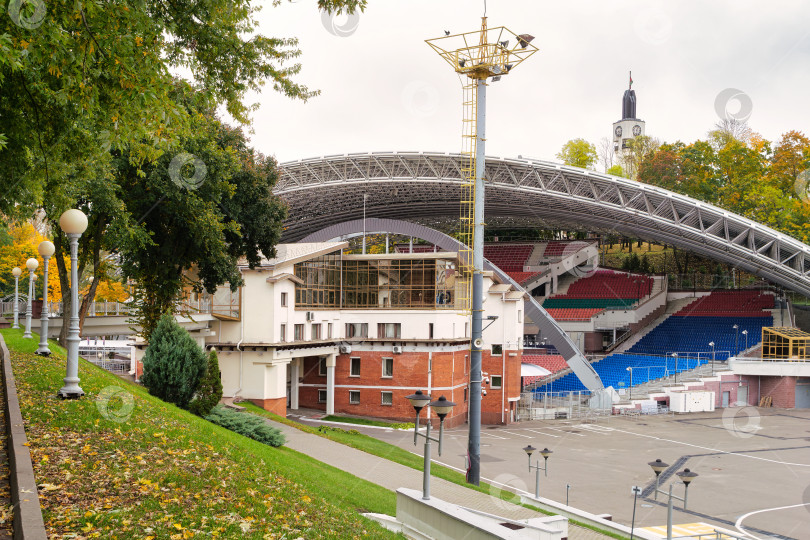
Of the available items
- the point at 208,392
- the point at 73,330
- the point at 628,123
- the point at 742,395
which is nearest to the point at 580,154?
the point at 742,395

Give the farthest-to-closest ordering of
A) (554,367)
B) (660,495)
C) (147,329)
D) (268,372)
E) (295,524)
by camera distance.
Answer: (554,367)
(268,372)
(147,329)
(660,495)
(295,524)

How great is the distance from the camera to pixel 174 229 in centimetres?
2362

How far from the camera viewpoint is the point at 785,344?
4591 cm

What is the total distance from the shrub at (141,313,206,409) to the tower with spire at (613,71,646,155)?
362 feet

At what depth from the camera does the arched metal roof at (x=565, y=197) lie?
43125 mm

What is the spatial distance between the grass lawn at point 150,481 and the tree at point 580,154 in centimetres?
7171

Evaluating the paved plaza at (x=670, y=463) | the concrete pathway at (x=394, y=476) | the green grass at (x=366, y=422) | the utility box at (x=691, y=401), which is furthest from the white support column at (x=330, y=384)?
the utility box at (x=691, y=401)

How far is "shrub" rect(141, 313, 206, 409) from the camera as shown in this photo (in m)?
18.8

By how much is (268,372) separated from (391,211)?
30637 mm

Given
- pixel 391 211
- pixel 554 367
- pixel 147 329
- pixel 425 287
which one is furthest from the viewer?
pixel 391 211

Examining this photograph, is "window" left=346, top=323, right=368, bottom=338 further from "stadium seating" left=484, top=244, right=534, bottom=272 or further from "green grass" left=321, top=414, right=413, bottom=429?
"stadium seating" left=484, top=244, right=534, bottom=272

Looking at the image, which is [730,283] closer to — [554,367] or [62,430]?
[554,367]

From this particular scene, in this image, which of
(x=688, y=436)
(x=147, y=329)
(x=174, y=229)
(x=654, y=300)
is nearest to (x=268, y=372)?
(x=147, y=329)

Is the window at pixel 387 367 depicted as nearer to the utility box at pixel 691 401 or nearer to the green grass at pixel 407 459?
the green grass at pixel 407 459
